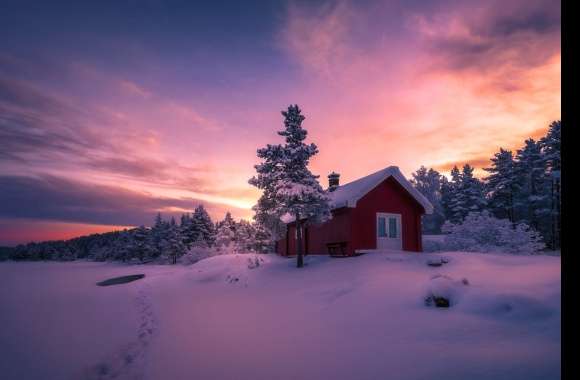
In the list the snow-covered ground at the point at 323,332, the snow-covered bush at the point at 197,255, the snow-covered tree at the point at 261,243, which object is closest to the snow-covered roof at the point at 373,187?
the snow-covered ground at the point at 323,332

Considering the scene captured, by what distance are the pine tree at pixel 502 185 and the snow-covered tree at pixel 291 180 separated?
3732 cm

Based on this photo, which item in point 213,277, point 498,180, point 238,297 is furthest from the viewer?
point 498,180

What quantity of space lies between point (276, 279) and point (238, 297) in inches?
126

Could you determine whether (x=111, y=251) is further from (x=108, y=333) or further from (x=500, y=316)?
(x=500, y=316)

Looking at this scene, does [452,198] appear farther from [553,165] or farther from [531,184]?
[553,165]

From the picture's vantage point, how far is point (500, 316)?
7680 millimetres

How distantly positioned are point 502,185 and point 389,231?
32.7 m

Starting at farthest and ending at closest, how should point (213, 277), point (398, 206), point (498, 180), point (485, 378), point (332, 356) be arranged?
1. point (498, 180)
2. point (398, 206)
3. point (213, 277)
4. point (332, 356)
5. point (485, 378)

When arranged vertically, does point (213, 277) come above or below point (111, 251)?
above

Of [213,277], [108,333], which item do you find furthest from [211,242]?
[108,333]

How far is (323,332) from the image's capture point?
807 cm

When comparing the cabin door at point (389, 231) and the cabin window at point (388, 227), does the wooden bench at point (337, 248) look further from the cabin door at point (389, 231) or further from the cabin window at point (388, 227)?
the cabin window at point (388, 227)

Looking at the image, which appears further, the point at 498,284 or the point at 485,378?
the point at 498,284

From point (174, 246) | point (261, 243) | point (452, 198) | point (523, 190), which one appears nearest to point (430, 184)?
point (452, 198)
